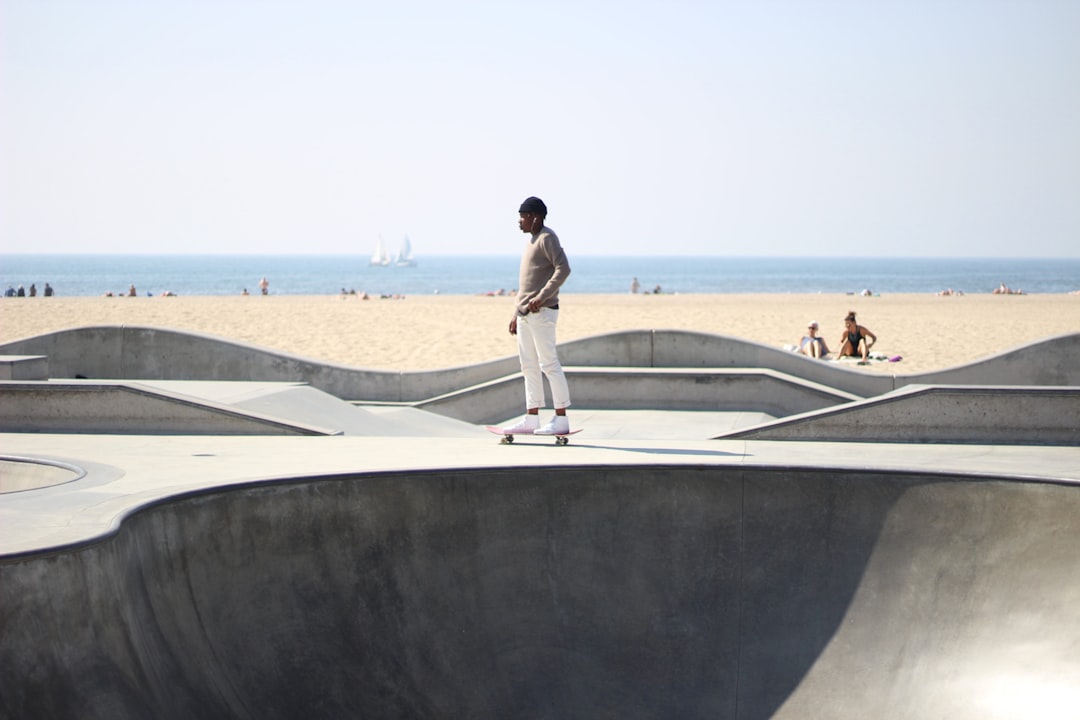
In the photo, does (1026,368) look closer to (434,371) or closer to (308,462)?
(434,371)

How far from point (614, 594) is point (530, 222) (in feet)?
10.9

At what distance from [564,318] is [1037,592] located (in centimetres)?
3461

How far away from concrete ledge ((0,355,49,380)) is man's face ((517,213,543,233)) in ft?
20.5

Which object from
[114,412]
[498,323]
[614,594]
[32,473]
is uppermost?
[114,412]

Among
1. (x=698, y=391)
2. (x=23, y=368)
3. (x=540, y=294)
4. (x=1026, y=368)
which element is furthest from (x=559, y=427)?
(x=1026, y=368)

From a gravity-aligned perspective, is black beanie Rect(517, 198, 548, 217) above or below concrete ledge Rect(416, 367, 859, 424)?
above

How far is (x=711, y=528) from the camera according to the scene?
24.9 ft

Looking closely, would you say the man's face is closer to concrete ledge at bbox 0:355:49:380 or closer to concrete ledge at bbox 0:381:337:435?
concrete ledge at bbox 0:381:337:435

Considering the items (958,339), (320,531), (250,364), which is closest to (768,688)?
(320,531)

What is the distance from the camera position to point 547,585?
24.1 ft

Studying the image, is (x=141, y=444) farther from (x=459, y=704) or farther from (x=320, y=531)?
(x=459, y=704)

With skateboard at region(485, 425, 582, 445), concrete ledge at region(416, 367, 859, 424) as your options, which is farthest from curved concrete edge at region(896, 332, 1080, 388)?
skateboard at region(485, 425, 582, 445)

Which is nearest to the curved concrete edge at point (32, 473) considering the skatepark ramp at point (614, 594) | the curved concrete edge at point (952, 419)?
the skatepark ramp at point (614, 594)

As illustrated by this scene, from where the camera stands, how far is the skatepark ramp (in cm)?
654
